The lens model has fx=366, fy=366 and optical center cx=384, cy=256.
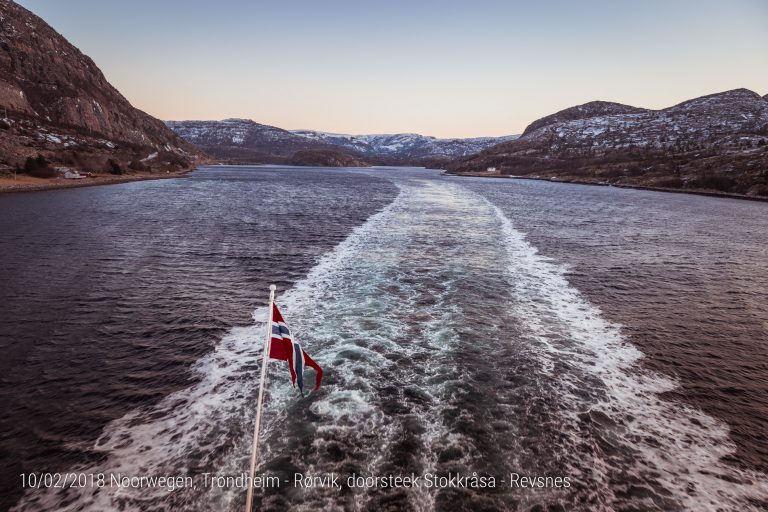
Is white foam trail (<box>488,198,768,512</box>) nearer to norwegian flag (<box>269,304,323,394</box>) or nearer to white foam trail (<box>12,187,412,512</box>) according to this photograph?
norwegian flag (<box>269,304,323,394</box>)

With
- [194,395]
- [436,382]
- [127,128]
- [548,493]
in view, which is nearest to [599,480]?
[548,493]

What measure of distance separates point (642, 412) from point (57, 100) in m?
205

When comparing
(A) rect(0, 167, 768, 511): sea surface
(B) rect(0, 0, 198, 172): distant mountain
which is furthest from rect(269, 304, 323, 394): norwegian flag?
(B) rect(0, 0, 198, 172): distant mountain

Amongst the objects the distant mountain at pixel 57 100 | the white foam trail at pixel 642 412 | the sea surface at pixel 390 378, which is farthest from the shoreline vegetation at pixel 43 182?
the white foam trail at pixel 642 412

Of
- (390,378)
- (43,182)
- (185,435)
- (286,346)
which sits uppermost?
(286,346)

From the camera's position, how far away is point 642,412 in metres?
10.2

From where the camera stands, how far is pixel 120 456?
819 cm

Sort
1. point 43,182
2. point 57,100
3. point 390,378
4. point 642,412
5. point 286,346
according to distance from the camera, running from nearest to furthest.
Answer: point 286,346, point 642,412, point 390,378, point 43,182, point 57,100

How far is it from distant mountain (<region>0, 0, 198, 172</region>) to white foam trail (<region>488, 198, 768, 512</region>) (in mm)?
111414

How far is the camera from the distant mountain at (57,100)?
340ft

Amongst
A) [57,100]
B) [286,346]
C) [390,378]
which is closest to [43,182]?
[390,378]

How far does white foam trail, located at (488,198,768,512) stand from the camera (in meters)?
7.80

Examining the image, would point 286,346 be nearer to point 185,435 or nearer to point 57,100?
point 185,435

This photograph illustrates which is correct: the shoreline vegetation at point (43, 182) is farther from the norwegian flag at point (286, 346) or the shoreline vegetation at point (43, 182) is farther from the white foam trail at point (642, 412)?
the white foam trail at point (642, 412)
